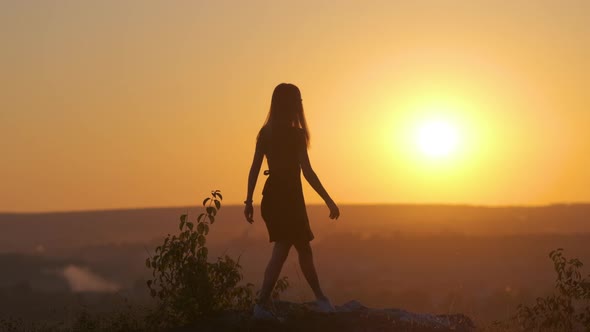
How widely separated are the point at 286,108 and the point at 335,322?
8.10 ft

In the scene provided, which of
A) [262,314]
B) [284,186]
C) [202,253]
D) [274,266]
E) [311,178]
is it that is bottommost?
[262,314]

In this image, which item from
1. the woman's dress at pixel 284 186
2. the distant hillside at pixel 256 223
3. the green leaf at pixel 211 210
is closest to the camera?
the woman's dress at pixel 284 186

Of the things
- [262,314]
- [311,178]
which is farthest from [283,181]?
[262,314]

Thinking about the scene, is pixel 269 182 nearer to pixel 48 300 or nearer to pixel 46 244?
pixel 48 300

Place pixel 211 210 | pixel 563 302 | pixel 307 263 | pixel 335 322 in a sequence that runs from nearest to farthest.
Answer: pixel 335 322, pixel 307 263, pixel 211 210, pixel 563 302

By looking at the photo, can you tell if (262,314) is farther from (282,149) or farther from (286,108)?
(286,108)

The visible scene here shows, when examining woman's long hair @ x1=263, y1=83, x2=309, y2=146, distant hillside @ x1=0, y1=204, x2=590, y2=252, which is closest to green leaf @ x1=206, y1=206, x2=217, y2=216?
woman's long hair @ x1=263, y1=83, x2=309, y2=146

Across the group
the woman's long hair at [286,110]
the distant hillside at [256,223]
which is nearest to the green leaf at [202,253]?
the woman's long hair at [286,110]

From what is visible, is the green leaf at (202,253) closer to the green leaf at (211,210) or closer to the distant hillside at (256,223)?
the green leaf at (211,210)

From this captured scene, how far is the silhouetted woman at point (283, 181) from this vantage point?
13.4m

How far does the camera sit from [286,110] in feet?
44.0

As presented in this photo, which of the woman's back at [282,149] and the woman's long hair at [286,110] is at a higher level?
the woman's long hair at [286,110]

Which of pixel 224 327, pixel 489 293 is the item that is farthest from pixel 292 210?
pixel 489 293

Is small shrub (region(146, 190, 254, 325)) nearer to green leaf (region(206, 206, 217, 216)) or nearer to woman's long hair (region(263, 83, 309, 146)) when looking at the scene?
green leaf (region(206, 206, 217, 216))
